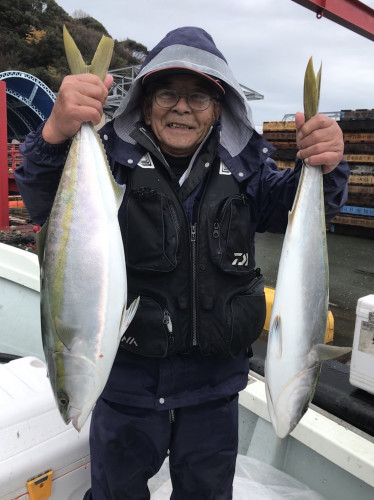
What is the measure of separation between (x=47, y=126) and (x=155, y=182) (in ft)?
1.68

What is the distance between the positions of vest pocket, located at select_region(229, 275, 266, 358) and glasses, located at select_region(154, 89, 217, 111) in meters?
0.85

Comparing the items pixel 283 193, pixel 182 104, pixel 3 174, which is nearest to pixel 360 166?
pixel 3 174

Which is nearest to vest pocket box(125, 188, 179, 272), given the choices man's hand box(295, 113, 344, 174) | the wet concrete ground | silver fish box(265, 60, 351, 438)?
silver fish box(265, 60, 351, 438)

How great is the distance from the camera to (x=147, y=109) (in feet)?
6.37

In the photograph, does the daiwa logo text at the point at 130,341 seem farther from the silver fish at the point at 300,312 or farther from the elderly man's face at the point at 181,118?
the elderly man's face at the point at 181,118

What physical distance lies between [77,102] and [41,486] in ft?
5.79

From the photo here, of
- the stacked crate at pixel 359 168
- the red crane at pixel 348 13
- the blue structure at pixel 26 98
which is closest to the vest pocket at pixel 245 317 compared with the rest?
the red crane at pixel 348 13

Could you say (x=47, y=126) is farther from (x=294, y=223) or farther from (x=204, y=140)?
(x=294, y=223)

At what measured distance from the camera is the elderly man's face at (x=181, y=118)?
1766 millimetres

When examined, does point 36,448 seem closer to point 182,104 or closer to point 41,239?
point 41,239

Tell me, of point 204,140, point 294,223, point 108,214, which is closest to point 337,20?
point 204,140

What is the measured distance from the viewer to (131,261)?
Result: 180 centimetres

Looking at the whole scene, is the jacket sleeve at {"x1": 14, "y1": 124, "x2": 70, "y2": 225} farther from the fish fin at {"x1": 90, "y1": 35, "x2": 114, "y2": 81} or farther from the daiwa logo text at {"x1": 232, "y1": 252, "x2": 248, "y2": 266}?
the daiwa logo text at {"x1": 232, "y1": 252, "x2": 248, "y2": 266}

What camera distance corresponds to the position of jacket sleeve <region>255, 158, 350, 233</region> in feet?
5.55
